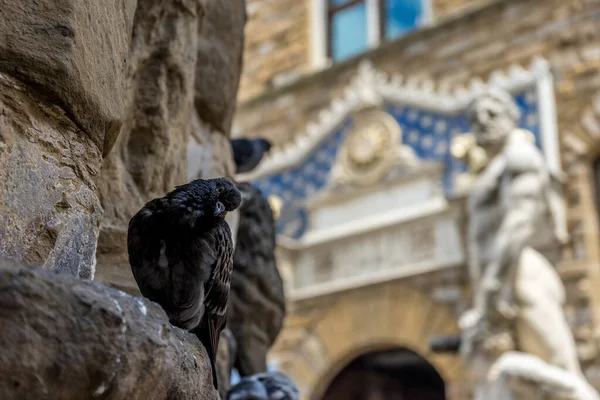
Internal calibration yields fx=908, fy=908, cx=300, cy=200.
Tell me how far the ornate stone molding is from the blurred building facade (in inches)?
0.5

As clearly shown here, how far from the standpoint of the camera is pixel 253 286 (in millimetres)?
2980

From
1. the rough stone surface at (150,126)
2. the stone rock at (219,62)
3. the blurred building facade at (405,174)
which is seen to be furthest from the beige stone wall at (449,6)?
the rough stone surface at (150,126)

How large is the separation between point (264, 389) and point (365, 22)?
751cm

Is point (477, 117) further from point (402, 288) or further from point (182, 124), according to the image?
point (182, 124)

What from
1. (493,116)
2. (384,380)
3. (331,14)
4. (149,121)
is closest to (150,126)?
(149,121)

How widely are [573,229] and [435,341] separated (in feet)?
5.80

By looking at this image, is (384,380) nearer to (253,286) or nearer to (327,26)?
(327,26)

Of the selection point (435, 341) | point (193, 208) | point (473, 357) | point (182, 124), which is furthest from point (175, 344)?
point (435, 341)

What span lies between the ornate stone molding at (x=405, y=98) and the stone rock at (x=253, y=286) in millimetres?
4009

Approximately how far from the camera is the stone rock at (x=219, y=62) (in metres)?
2.33

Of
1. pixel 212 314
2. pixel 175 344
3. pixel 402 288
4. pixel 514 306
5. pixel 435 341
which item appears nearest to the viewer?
pixel 175 344

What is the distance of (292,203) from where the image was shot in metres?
8.45

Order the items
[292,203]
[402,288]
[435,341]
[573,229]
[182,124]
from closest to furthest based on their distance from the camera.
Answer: [182,124] < [435,341] < [573,229] < [402,288] < [292,203]

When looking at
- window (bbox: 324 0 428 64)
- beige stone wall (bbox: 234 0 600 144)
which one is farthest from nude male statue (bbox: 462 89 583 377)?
window (bbox: 324 0 428 64)
